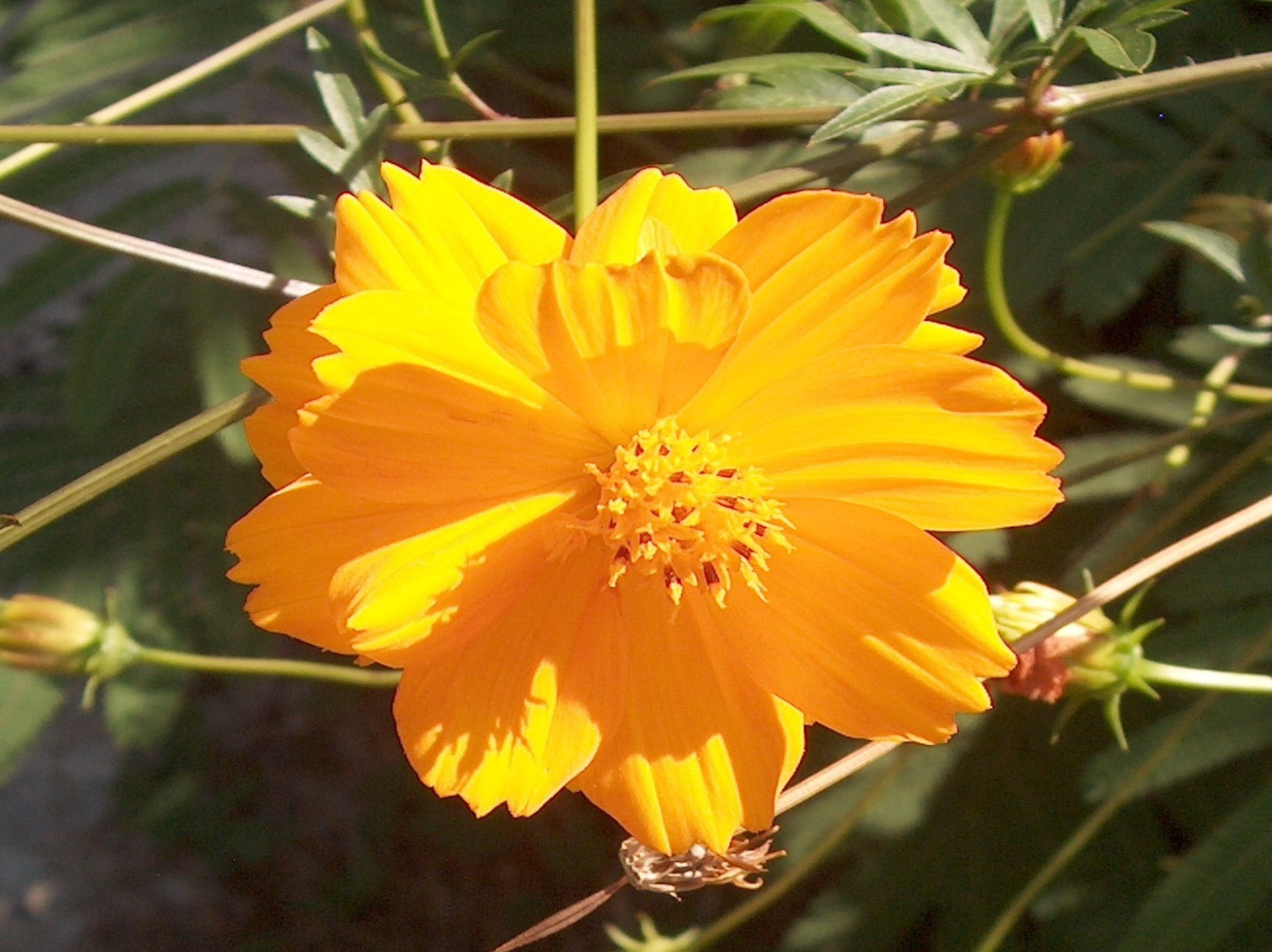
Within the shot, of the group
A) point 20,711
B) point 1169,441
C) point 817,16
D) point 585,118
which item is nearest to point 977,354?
point 1169,441

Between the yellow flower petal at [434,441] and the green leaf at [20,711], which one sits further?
the green leaf at [20,711]

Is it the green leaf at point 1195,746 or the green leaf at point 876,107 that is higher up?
the green leaf at point 876,107

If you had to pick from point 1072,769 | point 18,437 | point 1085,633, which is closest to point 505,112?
point 18,437

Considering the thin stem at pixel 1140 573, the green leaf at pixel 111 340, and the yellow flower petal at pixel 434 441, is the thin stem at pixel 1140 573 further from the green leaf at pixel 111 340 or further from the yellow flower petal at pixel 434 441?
the green leaf at pixel 111 340

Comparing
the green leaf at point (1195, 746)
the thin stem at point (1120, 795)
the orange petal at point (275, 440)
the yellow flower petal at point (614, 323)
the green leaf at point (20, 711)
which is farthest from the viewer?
the green leaf at point (20, 711)

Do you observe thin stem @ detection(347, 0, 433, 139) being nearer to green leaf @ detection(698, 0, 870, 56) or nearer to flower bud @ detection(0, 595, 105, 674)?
green leaf @ detection(698, 0, 870, 56)

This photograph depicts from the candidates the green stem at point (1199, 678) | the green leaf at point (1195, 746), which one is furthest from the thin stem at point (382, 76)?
the green leaf at point (1195, 746)

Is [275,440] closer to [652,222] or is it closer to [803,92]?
[652,222]
